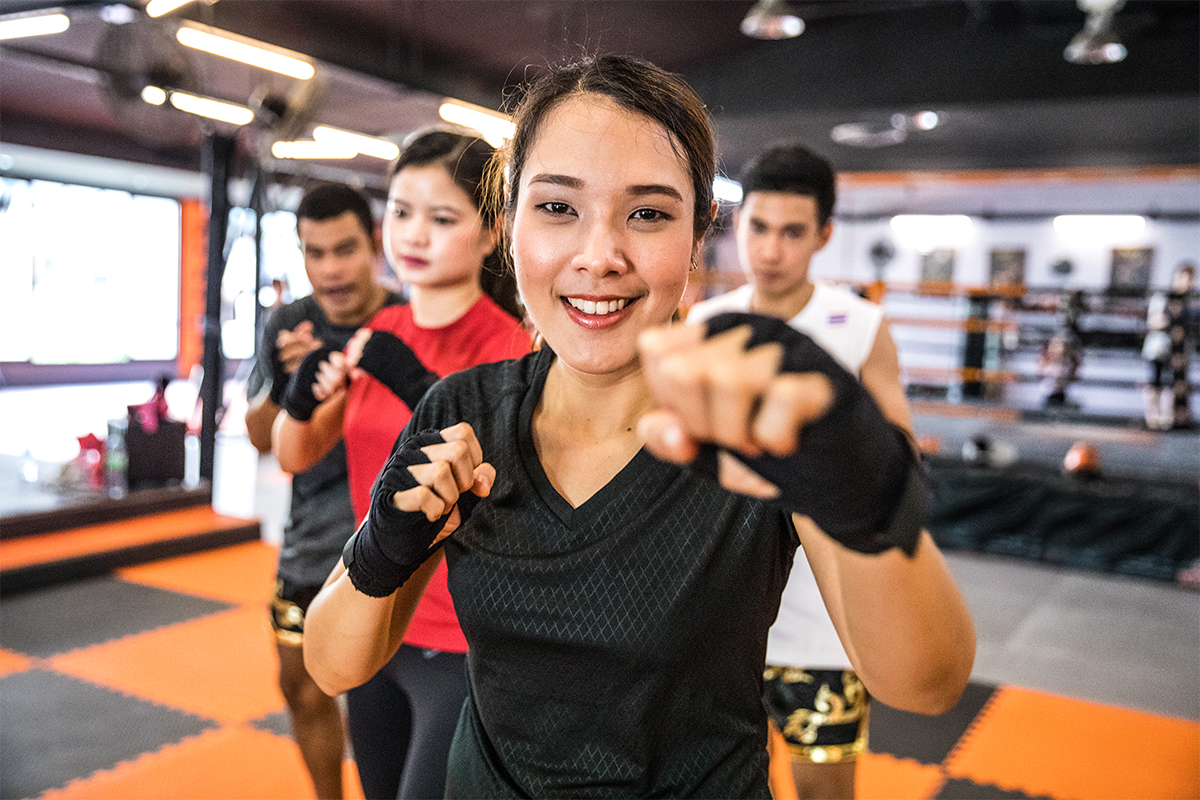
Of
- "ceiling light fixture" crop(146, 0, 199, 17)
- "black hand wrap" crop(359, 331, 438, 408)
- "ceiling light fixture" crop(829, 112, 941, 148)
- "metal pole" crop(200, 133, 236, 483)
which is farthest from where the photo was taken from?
"ceiling light fixture" crop(829, 112, 941, 148)

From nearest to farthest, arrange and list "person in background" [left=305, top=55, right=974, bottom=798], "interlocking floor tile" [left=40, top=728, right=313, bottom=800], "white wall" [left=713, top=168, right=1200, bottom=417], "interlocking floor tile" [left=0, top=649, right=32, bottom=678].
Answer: "person in background" [left=305, top=55, right=974, bottom=798] → "interlocking floor tile" [left=40, top=728, right=313, bottom=800] → "interlocking floor tile" [left=0, top=649, right=32, bottom=678] → "white wall" [left=713, top=168, right=1200, bottom=417]

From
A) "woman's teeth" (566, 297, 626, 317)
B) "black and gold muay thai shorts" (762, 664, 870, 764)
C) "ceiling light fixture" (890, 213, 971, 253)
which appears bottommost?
"black and gold muay thai shorts" (762, 664, 870, 764)

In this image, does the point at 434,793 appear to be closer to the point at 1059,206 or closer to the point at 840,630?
the point at 840,630

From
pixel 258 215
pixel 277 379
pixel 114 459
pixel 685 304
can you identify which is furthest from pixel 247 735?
pixel 258 215

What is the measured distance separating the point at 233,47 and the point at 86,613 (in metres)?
2.87

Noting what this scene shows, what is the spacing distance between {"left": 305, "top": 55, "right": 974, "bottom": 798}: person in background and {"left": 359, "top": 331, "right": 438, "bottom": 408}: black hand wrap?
523 millimetres

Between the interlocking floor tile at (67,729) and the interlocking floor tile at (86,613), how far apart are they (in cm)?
40

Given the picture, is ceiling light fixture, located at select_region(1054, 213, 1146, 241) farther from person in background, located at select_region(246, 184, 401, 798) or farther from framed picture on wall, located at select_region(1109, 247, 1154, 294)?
person in background, located at select_region(246, 184, 401, 798)

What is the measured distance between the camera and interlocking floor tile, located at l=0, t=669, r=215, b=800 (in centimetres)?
284

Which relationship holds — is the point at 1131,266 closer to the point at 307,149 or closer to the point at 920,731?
the point at 307,149

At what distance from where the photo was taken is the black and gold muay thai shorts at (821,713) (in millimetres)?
1959

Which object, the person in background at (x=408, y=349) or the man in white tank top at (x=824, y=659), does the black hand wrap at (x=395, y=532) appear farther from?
the man in white tank top at (x=824, y=659)

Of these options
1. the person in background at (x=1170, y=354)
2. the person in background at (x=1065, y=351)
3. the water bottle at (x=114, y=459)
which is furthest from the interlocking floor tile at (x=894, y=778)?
the person in background at (x=1065, y=351)

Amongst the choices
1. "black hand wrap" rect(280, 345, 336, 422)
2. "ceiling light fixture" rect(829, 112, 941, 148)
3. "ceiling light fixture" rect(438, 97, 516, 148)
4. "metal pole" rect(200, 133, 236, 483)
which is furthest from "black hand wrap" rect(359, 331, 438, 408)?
"ceiling light fixture" rect(829, 112, 941, 148)
